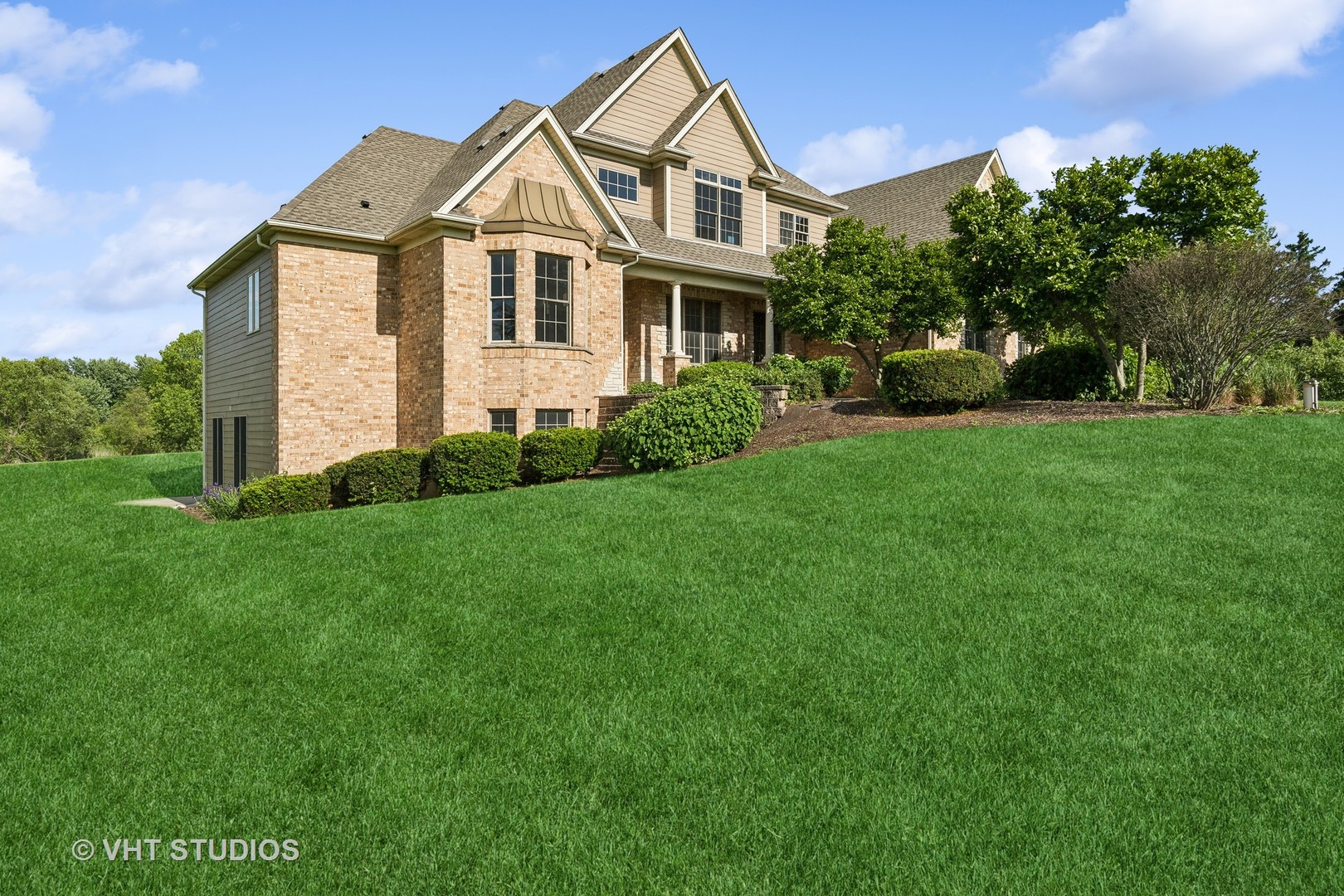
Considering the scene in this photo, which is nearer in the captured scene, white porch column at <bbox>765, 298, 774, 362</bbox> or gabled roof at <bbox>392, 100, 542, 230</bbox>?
gabled roof at <bbox>392, 100, 542, 230</bbox>

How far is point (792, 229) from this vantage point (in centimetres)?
2594

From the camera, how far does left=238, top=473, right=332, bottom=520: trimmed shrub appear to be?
1210 cm

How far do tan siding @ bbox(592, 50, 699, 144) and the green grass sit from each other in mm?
15825

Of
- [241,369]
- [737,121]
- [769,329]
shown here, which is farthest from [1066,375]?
[241,369]

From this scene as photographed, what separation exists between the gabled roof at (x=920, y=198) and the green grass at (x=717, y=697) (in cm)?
2024

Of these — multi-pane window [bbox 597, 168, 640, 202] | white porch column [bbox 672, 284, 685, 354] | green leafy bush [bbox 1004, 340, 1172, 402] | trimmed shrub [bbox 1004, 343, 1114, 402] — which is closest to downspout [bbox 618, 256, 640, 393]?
white porch column [bbox 672, 284, 685, 354]

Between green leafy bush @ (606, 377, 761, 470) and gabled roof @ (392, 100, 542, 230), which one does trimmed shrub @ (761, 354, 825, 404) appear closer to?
green leafy bush @ (606, 377, 761, 470)

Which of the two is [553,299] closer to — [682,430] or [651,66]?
[682,430]

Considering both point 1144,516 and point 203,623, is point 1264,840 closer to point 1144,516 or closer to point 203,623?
point 1144,516

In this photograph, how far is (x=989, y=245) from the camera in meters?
17.9

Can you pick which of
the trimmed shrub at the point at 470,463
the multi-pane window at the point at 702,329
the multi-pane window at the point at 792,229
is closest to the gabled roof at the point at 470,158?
the trimmed shrub at the point at 470,463

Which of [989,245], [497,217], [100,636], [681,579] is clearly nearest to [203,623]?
[100,636]

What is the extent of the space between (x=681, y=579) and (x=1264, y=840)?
14.5 feet

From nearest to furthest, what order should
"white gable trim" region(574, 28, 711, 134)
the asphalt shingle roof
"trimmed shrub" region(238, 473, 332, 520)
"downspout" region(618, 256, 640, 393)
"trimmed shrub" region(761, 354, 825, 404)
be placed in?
1. "trimmed shrub" region(238, 473, 332, 520)
2. "downspout" region(618, 256, 640, 393)
3. "trimmed shrub" region(761, 354, 825, 404)
4. the asphalt shingle roof
5. "white gable trim" region(574, 28, 711, 134)
